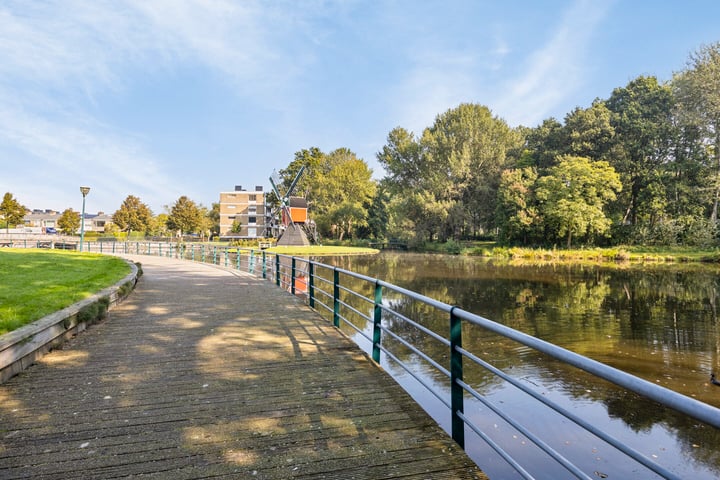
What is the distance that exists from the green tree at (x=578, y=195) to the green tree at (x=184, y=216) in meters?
51.3

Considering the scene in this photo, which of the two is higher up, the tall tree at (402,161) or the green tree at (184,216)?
the tall tree at (402,161)

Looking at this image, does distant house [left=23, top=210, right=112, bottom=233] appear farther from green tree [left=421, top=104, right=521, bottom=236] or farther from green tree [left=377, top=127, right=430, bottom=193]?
green tree [left=421, top=104, right=521, bottom=236]

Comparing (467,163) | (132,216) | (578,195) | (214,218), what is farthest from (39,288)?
(214,218)

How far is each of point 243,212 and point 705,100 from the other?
2864 inches

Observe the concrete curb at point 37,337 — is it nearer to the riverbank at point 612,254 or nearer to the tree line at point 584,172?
the riverbank at point 612,254

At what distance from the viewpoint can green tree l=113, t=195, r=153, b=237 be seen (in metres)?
66.6

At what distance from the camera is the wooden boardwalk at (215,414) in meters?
2.71

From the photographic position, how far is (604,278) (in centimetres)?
2158

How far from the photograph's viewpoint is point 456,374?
2953 millimetres

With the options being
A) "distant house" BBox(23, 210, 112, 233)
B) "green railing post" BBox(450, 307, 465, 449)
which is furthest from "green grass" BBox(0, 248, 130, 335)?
"distant house" BBox(23, 210, 112, 233)

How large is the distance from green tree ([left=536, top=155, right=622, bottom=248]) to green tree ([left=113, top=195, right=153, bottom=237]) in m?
59.7

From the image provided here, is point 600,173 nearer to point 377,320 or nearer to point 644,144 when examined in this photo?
point 644,144

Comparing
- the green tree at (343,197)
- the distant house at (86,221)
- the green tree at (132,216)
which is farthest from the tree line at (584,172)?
the distant house at (86,221)

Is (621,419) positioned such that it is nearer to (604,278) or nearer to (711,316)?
(711,316)
